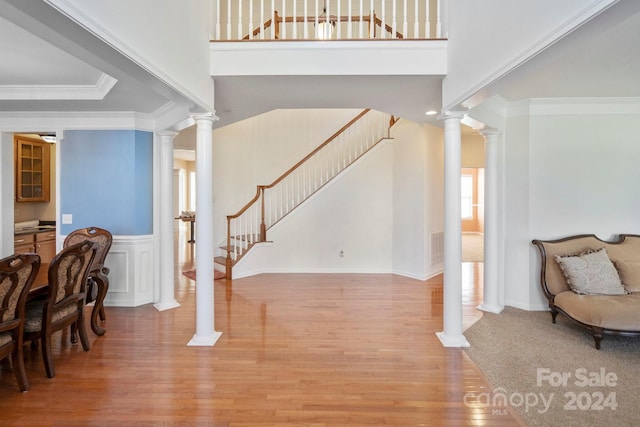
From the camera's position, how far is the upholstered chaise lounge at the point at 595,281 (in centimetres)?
296

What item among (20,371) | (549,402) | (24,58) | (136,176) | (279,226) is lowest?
(549,402)

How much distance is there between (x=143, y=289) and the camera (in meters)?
4.33

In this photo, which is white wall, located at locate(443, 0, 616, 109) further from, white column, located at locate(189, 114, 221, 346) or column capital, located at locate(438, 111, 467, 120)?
white column, located at locate(189, 114, 221, 346)

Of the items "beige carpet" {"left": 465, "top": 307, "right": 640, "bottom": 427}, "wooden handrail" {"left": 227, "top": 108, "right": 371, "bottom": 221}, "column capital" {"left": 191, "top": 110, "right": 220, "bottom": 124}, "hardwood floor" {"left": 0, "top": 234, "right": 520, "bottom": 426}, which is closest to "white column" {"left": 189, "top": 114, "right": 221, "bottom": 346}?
"column capital" {"left": 191, "top": 110, "right": 220, "bottom": 124}

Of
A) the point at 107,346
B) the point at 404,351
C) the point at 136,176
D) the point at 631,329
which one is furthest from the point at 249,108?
the point at 631,329

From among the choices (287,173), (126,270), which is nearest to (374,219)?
(287,173)

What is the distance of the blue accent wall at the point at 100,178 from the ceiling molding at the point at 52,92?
0.73 metres

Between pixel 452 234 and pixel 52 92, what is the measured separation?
14.5 ft

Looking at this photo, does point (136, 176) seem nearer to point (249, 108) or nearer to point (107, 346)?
point (249, 108)

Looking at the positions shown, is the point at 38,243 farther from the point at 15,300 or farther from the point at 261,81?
the point at 261,81

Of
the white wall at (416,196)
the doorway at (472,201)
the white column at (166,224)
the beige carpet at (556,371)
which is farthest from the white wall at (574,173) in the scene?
the doorway at (472,201)

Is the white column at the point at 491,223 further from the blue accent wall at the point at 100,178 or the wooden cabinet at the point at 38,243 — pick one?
the wooden cabinet at the point at 38,243

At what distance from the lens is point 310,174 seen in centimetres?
658

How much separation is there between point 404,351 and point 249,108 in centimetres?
324
